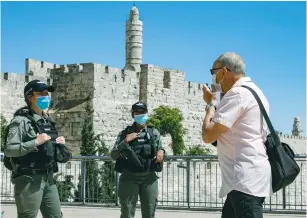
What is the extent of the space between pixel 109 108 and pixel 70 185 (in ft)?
67.1

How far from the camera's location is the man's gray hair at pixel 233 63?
154 inches

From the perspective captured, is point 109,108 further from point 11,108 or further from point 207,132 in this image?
point 207,132

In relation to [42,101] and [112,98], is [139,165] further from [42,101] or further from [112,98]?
[112,98]

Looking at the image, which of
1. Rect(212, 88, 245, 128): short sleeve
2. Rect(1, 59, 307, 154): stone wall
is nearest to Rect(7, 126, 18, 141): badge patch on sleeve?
Rect(212, 88, 245, 128): short sleeve

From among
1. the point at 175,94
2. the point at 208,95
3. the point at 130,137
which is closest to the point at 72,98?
the point at 175,94

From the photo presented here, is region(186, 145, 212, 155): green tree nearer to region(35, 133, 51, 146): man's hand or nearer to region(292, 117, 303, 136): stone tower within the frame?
region(35, 133, 51, 146): man's hand

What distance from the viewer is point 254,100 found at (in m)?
3.79

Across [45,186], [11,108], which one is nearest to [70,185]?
[45,186]

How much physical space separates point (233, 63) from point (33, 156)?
165 cm

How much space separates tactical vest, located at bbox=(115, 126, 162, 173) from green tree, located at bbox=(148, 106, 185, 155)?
28.0 metres

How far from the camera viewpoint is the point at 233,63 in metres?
3.90

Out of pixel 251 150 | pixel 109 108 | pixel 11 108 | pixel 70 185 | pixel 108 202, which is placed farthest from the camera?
pixel 109 108

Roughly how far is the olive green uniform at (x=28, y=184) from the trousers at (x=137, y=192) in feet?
3.03

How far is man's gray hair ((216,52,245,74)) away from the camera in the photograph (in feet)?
12.8
